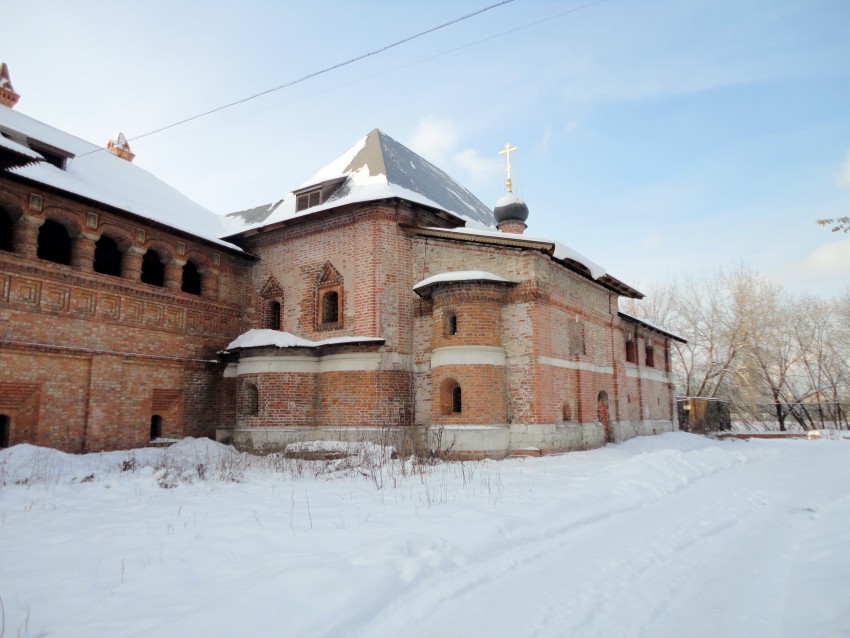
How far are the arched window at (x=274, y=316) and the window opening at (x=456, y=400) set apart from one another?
19.0ft

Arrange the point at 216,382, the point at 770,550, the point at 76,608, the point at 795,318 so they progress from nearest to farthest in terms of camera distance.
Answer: the point at 76,608
the point at 770,550
the point at 216,382
the point at 795,318

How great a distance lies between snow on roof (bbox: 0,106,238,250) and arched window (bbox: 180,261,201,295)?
1045 mm

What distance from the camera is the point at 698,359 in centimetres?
3681

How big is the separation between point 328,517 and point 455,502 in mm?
1522

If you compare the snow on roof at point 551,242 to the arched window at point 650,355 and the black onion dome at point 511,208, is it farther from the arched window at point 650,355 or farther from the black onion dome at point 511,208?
the arched window at point 650,355

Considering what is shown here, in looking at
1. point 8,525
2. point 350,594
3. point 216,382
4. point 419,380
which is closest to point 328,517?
point 350,594

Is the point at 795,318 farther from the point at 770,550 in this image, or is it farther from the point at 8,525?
the point at 8,525

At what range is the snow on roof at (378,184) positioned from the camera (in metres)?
15.4

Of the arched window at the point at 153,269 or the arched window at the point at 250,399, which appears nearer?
the arched window at the point at 250,399

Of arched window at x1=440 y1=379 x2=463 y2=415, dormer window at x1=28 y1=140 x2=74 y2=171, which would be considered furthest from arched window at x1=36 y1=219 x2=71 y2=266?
arched window at x1=440 y1=379 x2=463 y2=415

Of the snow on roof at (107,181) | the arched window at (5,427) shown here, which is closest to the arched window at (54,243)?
the snow on roof at (107,181)

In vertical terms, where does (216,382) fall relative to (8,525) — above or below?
above

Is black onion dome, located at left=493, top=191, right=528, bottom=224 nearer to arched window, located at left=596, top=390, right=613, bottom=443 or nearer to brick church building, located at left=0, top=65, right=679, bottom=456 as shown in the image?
brick church building, located at left=0, top=65, right=679, bottom=456

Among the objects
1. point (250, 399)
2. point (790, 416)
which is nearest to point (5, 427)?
point (250, 399)
